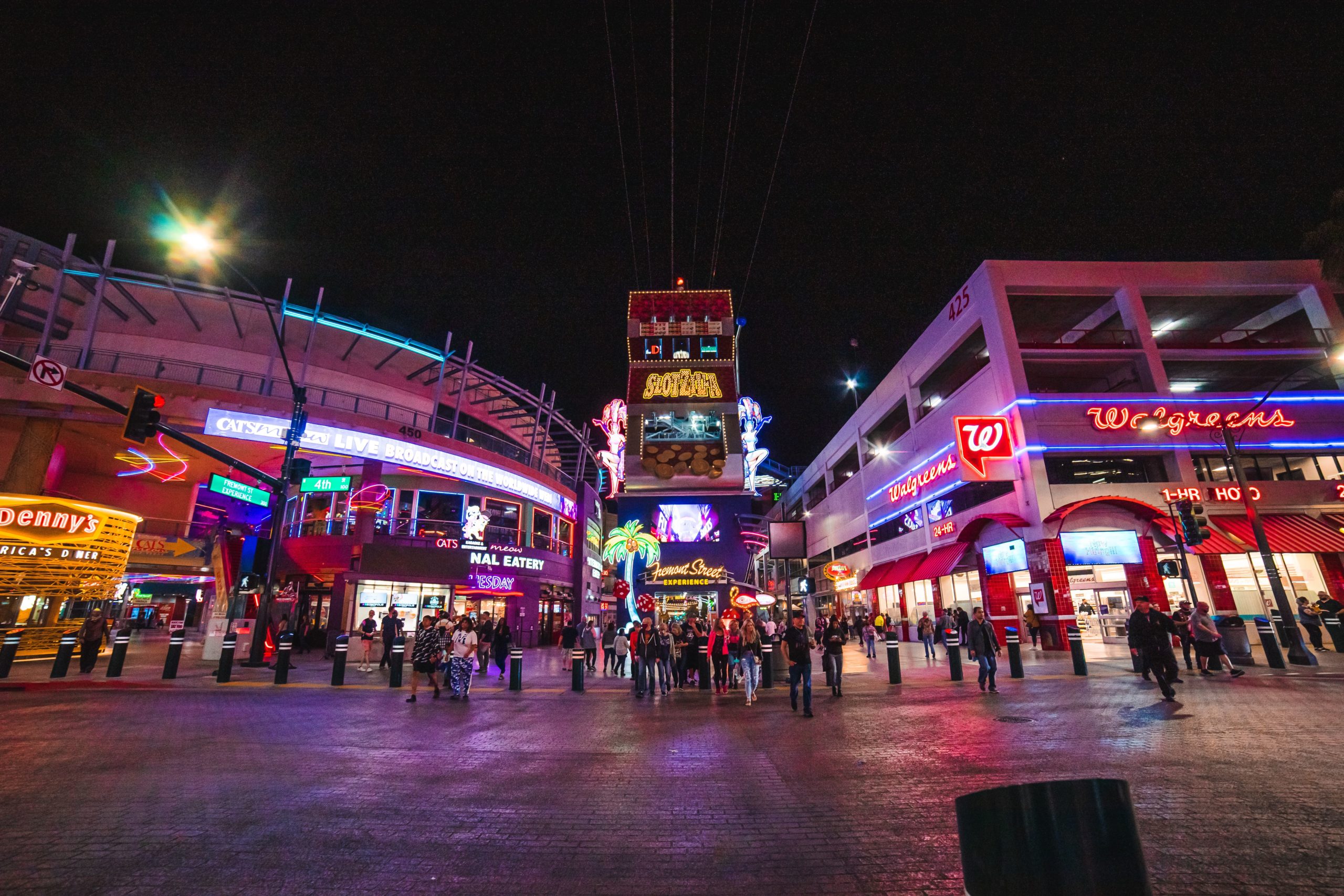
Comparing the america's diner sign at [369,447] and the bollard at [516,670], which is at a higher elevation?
the america's diner sign at [369,447]

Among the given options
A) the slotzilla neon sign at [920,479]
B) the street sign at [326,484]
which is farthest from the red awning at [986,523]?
the street sign at [326,484]

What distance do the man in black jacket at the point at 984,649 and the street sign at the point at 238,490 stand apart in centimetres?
2289

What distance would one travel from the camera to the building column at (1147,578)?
71.0 feet

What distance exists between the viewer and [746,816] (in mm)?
5531

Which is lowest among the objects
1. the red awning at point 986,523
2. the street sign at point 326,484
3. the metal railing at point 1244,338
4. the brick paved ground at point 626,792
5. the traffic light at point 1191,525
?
the brick paved ground at point 626,792

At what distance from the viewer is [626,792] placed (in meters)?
6.35

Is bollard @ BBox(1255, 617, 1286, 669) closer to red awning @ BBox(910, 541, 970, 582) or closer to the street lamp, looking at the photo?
red awning @ BBox(910, 541, 970, 582)

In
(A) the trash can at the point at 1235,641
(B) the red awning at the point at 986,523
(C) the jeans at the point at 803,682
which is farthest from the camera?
(B) the red awning at the point at 986,523

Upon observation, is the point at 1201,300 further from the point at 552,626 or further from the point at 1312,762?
the point at 552,626

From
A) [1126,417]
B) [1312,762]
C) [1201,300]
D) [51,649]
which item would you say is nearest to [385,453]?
[51,649]

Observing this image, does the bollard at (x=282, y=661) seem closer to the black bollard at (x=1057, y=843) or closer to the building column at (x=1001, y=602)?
the black bollard at (x=1057, y=843)

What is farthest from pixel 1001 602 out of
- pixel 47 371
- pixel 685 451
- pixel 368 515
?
pixel 47 371

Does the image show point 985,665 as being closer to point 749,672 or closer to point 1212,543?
point 749,672

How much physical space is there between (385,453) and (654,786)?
2230cm
